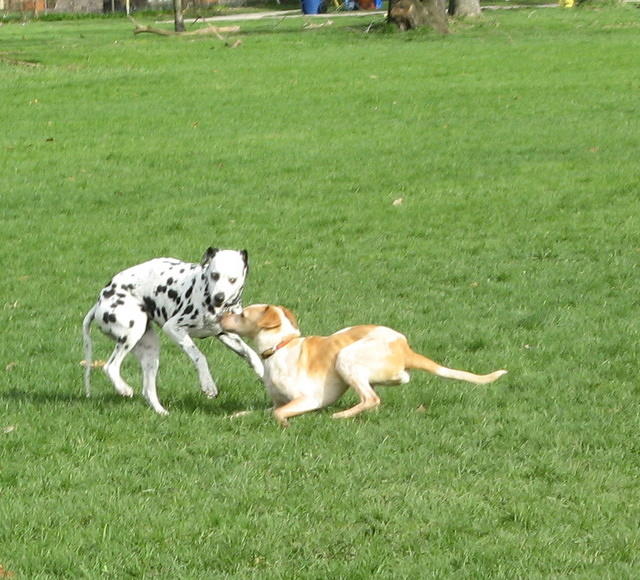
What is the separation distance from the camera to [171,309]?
895 cm

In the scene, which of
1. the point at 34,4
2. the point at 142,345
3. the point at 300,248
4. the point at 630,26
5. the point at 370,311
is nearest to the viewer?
the point at 142,345

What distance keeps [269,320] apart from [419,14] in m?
30.2

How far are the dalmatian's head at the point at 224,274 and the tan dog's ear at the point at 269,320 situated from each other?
187mm

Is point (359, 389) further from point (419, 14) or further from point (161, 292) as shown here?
point (419, 14)

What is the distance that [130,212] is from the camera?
17438mm

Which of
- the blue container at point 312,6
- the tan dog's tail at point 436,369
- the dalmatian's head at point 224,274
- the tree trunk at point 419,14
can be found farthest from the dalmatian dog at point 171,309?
the blue container at point 312,6

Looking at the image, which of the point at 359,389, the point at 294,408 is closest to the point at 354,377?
the point at 359,389

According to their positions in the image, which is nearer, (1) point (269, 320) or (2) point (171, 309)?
(1) point (269, 320)

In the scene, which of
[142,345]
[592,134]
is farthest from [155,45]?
[142,345]

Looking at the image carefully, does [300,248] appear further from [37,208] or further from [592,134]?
[592,134]

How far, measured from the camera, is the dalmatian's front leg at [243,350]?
30.0 feet

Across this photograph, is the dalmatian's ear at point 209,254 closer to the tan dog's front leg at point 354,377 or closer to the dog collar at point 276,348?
the dog collar at point 276,348

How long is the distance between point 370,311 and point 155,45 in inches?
1020

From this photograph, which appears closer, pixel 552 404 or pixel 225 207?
pixel 552 404
